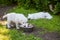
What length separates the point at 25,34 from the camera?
7.51m

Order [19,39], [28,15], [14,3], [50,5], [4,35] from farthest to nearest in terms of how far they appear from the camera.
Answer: [14,3]
[50,5]
[28,15]
[4,35]
[19,39]

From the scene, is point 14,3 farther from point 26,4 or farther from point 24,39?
point 24,39

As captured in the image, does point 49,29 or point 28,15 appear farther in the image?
point 28,15

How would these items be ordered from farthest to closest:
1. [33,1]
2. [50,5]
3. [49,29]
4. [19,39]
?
1. [33,1]
2. [50,5]
3. [49,29]
4. [19,39]

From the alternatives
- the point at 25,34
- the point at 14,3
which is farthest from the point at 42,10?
the point at 25,34

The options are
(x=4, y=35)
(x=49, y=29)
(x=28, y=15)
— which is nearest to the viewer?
(x=4, y=35)

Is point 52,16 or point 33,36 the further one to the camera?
point 52,16

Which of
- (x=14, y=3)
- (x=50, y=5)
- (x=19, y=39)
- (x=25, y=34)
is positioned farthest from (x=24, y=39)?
(x=14, y=3)

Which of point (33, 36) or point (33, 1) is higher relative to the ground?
point (33, 1)

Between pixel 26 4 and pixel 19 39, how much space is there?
486 centimetres

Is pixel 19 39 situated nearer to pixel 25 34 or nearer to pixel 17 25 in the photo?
pixel 25 34

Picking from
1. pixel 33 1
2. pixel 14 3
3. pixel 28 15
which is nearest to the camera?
pixel 28 15

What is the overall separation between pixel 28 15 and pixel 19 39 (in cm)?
313

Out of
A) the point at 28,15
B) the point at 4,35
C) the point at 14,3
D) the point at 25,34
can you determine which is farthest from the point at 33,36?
the point at 14,3
